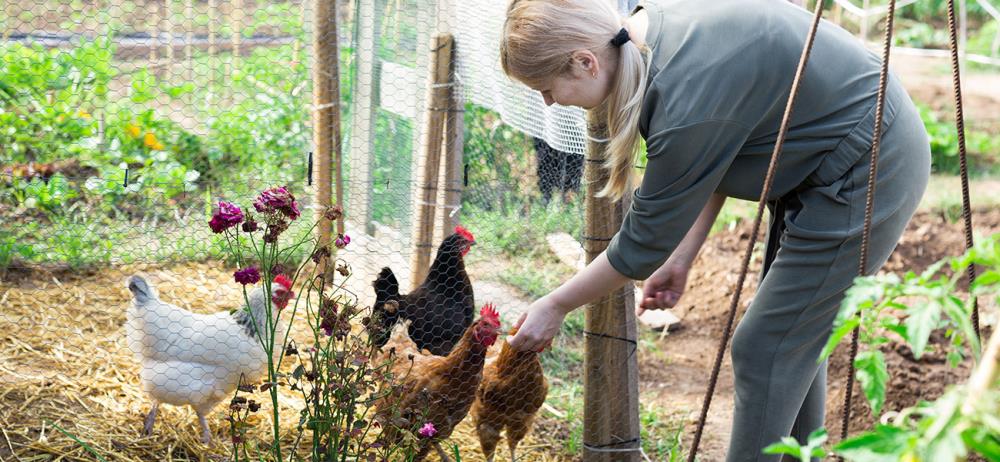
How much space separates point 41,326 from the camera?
11.1 feet

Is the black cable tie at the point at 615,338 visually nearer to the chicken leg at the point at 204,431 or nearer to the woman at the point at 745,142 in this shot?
the woman at the point at 745,142

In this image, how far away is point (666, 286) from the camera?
7.74ft

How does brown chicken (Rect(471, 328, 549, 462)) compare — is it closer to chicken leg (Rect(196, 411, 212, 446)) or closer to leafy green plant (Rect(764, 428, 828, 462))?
chicken leg (Rect(196, 411, 212, 446))

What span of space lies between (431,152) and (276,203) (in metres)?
1.38

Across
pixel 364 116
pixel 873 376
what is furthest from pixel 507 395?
pixel 873 376

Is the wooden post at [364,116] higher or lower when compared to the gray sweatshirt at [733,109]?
lower

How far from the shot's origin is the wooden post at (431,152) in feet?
10.3

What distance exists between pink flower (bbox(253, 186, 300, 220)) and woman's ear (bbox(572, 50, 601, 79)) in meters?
0.69

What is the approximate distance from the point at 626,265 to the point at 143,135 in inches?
141

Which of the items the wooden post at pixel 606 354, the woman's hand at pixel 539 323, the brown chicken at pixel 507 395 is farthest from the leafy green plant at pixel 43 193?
the woman's hand at pixel 539 323

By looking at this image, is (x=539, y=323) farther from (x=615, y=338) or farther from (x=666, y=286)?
(x=615, y=338)

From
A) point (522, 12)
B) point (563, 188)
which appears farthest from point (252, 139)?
point (522, 12)

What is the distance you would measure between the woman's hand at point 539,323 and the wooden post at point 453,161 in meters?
1.37

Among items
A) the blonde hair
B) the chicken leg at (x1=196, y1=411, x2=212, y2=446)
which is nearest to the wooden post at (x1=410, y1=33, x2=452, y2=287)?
the chicken leg at (x1=196, y1=411, x2=212, y2=446)
